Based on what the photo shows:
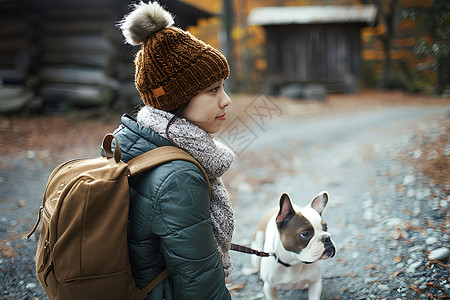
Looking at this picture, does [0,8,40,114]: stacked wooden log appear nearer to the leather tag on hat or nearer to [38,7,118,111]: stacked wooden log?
[38,7,118,111]: stacked wooden log

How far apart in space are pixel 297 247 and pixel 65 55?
31.6 feet

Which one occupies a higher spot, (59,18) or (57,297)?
(59,18)

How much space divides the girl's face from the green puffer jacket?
0.23m

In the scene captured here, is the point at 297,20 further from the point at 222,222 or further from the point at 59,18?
the point at 222,222

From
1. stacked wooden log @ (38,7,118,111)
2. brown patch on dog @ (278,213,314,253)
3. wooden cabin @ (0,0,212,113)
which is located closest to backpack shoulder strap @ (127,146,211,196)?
brown patch on dog @ (278,213,314,253)

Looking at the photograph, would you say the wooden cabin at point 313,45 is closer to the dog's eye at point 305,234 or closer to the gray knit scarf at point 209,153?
the dog's eye at point 305,234

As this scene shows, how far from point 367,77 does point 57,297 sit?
20858 mm

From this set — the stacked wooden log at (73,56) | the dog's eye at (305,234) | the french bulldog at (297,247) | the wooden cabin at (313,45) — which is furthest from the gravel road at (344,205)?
the wooden cabin at (313,45)

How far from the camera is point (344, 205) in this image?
4297mm

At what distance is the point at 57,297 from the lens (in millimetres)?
1694

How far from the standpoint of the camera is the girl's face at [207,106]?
196 centimetres

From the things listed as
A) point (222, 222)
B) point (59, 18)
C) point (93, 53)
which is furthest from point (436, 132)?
point (59, 18)

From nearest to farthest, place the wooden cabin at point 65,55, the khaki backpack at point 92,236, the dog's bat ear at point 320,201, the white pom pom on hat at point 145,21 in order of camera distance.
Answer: the khaki backpack at point 92,236 < the white pom pom on hat at point 145,21 < the dog's bat ear at point 320,201 < the wooden cabin at point 65,55

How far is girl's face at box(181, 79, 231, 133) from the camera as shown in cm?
196
